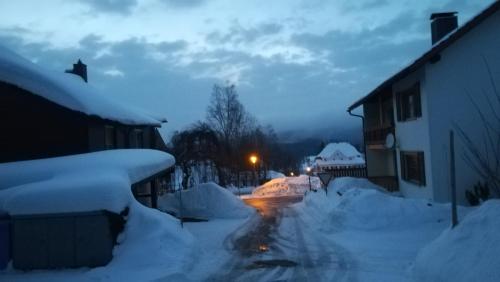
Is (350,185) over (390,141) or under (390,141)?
under

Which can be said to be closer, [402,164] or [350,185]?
[402,164]

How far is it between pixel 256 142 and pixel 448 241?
55663 mm

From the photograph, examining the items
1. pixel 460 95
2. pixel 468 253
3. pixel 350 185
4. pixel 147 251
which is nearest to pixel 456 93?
pixel 460 95

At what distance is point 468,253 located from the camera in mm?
8336

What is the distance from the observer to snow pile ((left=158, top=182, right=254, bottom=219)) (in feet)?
84.3

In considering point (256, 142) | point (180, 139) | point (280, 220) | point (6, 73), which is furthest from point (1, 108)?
point (256, 142)

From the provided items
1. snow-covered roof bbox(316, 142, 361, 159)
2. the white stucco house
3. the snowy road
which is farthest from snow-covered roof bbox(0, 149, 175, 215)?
snow-covered roof bbox(316, 142, 361, 159)

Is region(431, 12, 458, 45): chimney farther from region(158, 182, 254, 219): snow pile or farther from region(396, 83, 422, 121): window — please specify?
region(158, 182, 254, 219): snow pile

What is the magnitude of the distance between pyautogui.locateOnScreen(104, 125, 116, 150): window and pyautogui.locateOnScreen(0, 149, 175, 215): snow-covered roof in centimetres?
407

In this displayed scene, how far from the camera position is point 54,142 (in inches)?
741

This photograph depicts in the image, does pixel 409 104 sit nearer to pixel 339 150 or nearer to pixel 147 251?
pixel 147 251

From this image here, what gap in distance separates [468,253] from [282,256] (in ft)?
20.0

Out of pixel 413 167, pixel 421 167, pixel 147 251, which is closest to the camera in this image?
pixel 147 251

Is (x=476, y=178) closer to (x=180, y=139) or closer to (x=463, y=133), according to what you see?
(x=463, y=133)
